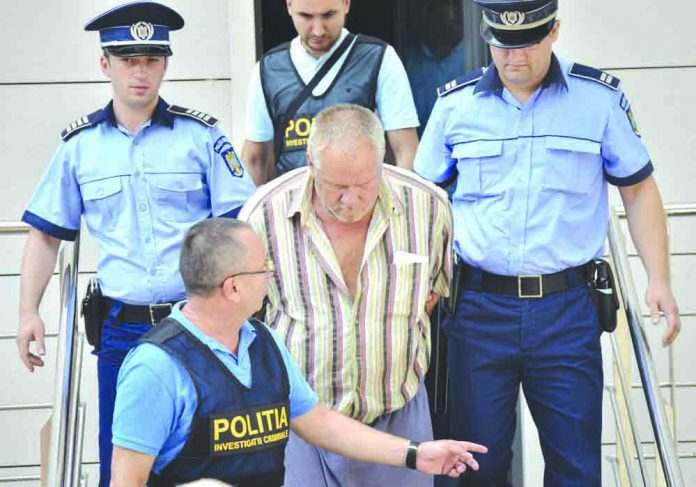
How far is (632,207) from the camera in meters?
4.22

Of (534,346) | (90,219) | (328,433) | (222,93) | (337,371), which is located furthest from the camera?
(222,93)

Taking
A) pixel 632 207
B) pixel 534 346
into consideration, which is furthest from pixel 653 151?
pixel 534 346

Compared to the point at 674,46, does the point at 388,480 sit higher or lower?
lower

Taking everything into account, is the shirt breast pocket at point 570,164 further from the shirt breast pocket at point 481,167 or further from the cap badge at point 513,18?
the cap badge at point 513,18

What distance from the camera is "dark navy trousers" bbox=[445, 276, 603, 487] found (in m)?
4.07

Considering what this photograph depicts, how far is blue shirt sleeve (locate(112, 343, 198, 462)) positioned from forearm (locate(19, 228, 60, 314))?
127 cm

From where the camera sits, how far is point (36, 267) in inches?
173

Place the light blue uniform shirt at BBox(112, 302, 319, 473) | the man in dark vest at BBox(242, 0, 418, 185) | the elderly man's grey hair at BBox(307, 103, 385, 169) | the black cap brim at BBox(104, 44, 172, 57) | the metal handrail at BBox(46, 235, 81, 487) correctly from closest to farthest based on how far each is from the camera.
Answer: the light blue uniform shirt at BBox(112, 302, 319, 473), the elderly man's grey hair at BBox(307, 103, 385, 169), the metal handrail at BBox(46, 235, 81, 487), the black cap brim at BBox(104, 44, 172, 57), the man in dark vest at BBox(242, 0, 418, 185)

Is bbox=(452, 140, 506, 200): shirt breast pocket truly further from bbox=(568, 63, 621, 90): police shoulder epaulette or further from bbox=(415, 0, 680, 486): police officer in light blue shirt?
bbox=(568, 63, 621, 90): police shoulder epaulette

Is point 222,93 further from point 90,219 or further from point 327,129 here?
point 327,129

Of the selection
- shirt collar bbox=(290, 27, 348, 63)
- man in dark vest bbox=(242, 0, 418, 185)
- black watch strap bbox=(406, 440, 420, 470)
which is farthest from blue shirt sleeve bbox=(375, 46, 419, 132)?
black watch strap bbox=(406, 440, 420, 470)

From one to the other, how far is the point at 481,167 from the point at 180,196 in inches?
37.3

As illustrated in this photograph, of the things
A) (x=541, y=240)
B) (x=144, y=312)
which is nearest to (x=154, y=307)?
(x=144, y=312)

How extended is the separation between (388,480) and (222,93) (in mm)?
2322
